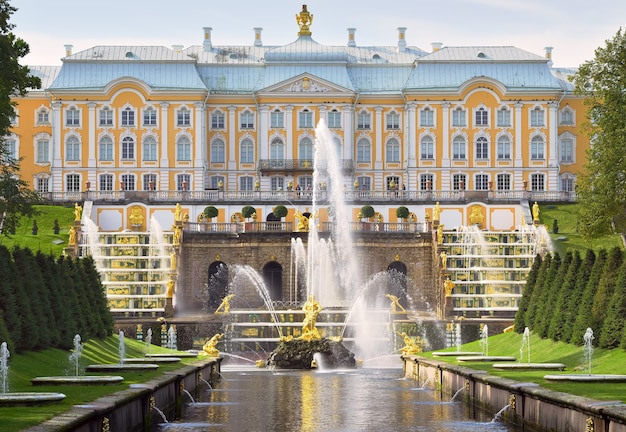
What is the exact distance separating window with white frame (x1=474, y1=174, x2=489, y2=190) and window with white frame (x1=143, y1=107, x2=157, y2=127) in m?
20.9

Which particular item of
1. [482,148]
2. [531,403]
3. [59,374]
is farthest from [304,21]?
[531,403]

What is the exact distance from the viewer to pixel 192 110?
3580 inches

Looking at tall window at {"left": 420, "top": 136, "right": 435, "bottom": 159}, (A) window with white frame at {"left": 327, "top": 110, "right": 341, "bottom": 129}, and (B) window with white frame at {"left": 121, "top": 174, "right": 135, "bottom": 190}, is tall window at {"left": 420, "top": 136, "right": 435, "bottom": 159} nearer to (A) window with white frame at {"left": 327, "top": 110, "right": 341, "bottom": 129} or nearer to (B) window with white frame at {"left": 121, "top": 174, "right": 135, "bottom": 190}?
(A) window with white frame at {"left": 327, "top": 110, "right": 341, "bottom": 129}

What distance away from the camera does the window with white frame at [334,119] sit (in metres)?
91.6

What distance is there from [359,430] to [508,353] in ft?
54.3

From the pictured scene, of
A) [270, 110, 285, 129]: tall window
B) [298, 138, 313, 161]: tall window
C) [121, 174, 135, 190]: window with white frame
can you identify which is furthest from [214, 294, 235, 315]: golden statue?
[270, 110, 285, 129]: tall window

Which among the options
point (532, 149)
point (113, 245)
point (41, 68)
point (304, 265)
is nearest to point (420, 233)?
point (304, 265)

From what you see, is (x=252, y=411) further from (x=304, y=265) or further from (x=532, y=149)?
(x=532, y=149)

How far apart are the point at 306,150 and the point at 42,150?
57.3ft

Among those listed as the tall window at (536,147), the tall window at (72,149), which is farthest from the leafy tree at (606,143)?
the tall window at (72,149)

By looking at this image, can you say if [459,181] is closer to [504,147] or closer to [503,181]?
[503,181]

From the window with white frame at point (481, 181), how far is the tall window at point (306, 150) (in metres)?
10.7

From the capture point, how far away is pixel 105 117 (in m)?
90.2

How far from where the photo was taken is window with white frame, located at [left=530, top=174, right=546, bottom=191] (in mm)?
89875
